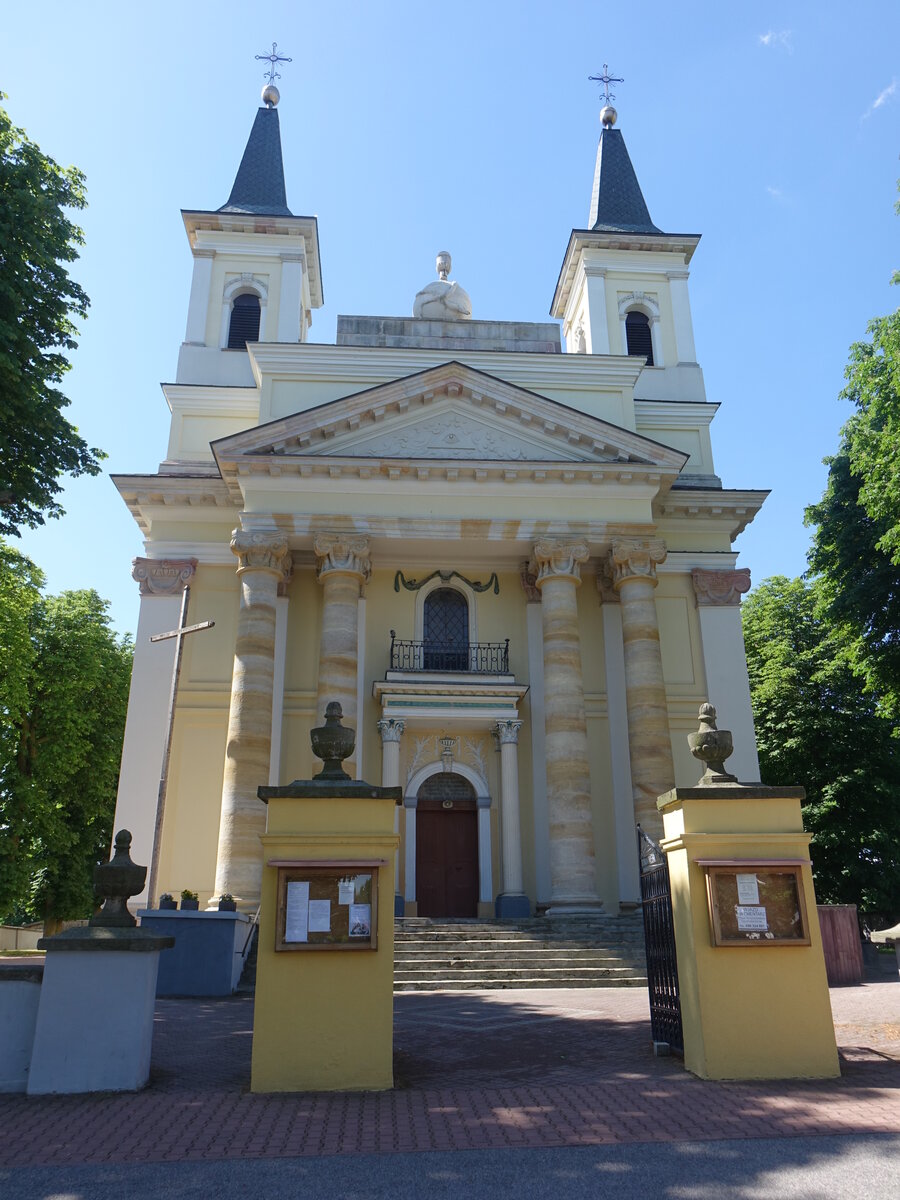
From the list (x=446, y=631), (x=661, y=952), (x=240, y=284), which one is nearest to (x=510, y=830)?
(x=446, y=631)

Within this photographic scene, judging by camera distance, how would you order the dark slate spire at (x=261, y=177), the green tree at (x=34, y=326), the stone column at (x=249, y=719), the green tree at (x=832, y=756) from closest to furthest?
the green tree at (x=34, y=326), the stone column at (x=249, y=719), the green tree at (x=832, y=756), the dark slate spire at (x=261, y=177)

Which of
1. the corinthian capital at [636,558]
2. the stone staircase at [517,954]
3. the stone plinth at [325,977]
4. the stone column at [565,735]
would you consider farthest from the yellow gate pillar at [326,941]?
the corinthian capital at [636,558]

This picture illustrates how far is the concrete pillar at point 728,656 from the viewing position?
22.2 metres

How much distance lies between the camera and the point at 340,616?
20641mm

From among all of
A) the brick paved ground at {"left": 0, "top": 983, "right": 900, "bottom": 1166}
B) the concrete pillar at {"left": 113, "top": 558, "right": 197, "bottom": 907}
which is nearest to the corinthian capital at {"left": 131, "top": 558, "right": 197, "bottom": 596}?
the concrete pillar at {"left": 113, "top": 558, "right": 197, "bottom": 907}

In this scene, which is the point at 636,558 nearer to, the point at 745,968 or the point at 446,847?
the point at 446,847

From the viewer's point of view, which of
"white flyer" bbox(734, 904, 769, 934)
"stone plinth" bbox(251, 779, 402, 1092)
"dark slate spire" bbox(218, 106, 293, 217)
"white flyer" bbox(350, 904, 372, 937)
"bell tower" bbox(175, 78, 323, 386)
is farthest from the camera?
"dark slate spire" bbox(218, 106, 293, 217)

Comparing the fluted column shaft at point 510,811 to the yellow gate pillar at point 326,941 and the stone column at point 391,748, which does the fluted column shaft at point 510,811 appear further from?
the yellow gate pillar at point 326,941

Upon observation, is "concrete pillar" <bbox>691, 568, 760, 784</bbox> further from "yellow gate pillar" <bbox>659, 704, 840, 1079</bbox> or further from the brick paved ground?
"yellow gate pillar" <bbox>659, 704, 840, 1079</bbox>

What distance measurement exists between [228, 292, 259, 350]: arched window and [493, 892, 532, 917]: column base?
17.8 meters

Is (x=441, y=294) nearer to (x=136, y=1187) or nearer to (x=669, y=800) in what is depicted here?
(x=669, y=800)

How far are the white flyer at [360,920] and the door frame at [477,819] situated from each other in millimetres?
13784

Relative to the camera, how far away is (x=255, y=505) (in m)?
21.4

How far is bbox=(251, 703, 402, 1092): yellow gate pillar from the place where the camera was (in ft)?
23.9
